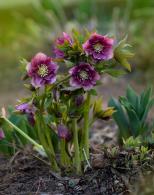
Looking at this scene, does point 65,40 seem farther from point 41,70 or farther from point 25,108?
point 25,108

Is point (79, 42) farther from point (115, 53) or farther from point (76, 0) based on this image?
point (76, 0)

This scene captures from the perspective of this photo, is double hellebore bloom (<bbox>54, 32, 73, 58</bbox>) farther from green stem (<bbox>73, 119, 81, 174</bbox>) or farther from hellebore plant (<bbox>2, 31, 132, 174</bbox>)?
green stem (<bbox>73, 119, 81, 174</bbox>)

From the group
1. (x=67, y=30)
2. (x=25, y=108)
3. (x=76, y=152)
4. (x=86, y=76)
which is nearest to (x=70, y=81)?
(x=86, y=76)

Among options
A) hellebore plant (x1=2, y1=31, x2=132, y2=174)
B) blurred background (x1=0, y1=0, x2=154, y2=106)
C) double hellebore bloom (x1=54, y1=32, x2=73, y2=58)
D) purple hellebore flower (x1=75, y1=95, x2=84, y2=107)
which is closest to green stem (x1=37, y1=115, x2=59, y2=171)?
hellebore plant (x1=2, y1=31, x2=132, y2=174)

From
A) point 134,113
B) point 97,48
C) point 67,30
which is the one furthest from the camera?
point 67,30

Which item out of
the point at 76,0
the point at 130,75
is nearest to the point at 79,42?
the point at 130,75

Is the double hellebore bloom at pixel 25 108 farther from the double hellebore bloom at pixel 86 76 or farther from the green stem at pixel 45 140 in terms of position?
the double hellebore bloom at pixel 86 76

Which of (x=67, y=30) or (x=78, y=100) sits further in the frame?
(x=67, y=30)
